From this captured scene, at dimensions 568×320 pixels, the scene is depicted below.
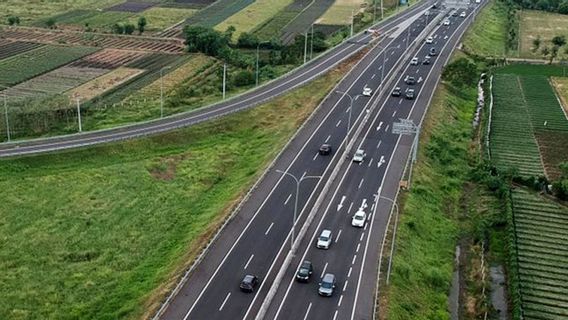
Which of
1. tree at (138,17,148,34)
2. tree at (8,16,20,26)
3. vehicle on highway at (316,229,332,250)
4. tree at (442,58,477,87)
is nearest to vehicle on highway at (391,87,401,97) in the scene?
tree at (442,58,477,87)

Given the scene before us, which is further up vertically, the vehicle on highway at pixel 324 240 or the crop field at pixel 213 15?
the crop field at pixel 213 15

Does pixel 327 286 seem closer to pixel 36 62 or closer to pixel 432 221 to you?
pixel 432 221

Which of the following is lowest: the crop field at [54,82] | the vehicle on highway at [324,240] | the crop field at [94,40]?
the vehicle on highway at [324,240]

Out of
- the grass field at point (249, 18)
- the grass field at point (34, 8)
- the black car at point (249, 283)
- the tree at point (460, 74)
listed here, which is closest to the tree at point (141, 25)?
the grass field at point (249, 18)

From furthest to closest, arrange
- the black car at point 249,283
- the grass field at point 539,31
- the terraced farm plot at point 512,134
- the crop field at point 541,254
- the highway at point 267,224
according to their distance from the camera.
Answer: the grass field at point 539,31, the terraced farm plot at point 512,134, the crop field at point 541,254, the black car at point 249,283, the highway at point 267,224

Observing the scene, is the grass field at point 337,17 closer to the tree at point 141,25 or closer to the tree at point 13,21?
the tree at point 141,25

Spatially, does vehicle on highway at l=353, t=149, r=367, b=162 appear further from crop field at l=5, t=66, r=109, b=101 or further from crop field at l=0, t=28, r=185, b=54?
crop field at l=0, t=28, r=185, b=54

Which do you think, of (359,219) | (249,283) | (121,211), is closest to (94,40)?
(121,211)
